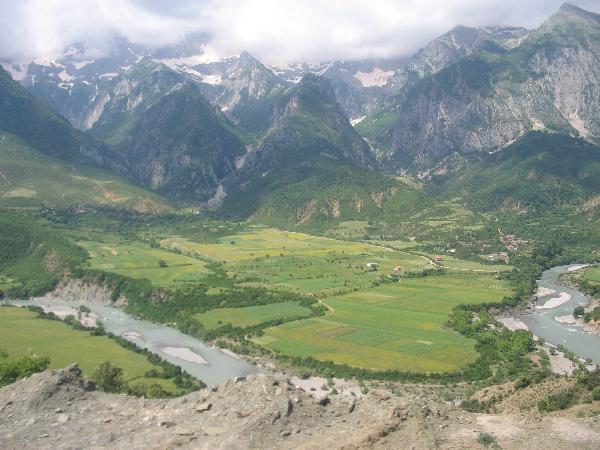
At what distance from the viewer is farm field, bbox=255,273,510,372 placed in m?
109

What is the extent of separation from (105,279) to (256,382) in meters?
152

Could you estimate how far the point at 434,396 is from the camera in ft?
286

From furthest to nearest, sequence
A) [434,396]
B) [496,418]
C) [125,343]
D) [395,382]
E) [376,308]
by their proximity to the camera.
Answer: [376,308] → [125,343] → [395,382] → [434,396] → [496,418]

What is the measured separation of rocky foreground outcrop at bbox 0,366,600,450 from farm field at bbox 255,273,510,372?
67906mm

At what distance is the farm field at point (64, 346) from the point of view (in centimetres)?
10431

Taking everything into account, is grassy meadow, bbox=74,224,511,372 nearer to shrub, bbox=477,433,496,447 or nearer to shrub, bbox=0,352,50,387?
shrub, bbox=0,352,50,387

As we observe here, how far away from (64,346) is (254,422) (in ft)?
309

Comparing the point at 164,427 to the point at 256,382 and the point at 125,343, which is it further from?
the point at 125,343

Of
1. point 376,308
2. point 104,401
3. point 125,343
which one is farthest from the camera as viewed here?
point 376,308

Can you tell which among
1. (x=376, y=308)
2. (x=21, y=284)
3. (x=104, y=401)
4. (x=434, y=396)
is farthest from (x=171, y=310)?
(x=104, y=401)

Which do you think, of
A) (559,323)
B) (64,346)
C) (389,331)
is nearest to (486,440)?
(389,331)

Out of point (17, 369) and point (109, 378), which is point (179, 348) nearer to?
point (109, 378)

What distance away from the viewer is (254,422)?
111ft

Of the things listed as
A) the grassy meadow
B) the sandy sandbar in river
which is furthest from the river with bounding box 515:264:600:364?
the sandy sandbar in river
